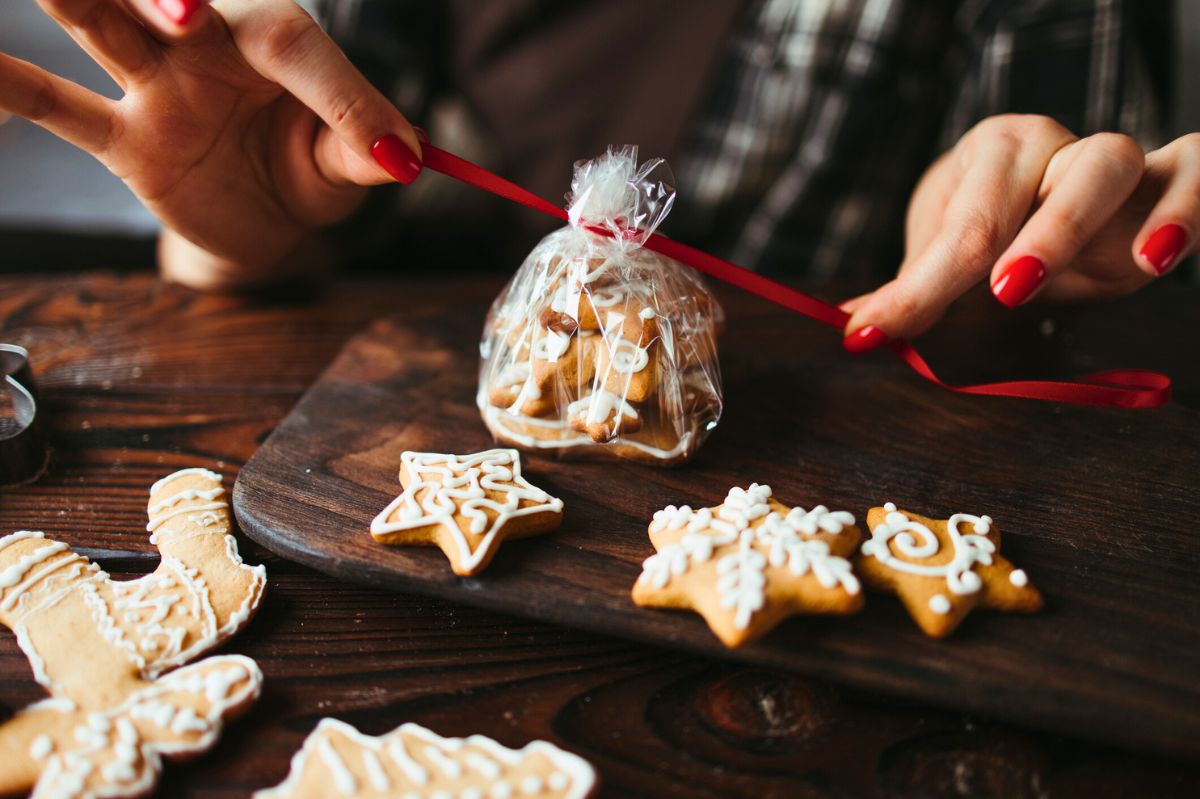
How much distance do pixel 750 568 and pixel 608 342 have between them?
0.29m

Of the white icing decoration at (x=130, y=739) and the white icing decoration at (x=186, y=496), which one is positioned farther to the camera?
the white icing decoration at (x=186, y=496)

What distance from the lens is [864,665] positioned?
2.20ft

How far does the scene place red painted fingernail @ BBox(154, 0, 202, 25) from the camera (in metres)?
0.77

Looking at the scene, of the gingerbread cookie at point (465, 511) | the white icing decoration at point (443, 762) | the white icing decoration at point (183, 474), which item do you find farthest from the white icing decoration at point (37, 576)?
the white icing decoration at point (443, 762)

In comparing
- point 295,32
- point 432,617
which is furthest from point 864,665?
point 295,32

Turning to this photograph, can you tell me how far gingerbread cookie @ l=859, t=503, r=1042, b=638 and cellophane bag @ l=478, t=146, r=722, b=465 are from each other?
9.4 inches

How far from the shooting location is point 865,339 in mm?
1006

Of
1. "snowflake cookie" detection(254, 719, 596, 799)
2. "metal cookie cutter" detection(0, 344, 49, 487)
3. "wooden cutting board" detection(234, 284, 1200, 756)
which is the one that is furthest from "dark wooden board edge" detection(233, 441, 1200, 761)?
"metal cookie cutter" detection(0, 344, 49, 487)

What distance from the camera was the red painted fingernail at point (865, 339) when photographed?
0.99 metres

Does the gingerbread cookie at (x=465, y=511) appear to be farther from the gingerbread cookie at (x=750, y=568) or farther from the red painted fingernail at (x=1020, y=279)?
the red painted fingernail at (x=1020, y=279)

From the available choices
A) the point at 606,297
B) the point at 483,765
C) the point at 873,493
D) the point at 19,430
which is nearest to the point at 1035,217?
the point at 873,493

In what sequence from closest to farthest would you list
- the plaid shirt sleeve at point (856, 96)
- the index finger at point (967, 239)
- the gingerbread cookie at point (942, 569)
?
the gingerbread cookie at point (942, 569) → the index finger at point (967, 239) → the plaid shirt sleeve at point (856, 96)

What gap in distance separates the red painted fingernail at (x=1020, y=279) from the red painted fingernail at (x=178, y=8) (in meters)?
0.86

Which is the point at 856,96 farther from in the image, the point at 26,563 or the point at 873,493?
the point at 26,563
